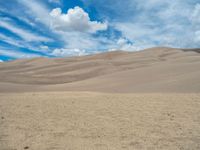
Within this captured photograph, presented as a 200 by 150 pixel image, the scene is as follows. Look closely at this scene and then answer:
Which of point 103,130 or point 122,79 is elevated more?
point 122,79

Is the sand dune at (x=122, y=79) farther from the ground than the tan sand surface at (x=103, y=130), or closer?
farther from the ground

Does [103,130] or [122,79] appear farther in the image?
[122,79]

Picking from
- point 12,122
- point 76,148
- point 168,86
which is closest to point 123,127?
point 76,148

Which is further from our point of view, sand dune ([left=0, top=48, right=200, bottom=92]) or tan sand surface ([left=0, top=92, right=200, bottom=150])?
sand dune ([left=0, top=48, right=200, bottom=92])

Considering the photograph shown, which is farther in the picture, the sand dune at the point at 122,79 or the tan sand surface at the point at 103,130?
the sand dune at the point at 122,79

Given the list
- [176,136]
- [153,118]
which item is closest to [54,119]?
[153,118]

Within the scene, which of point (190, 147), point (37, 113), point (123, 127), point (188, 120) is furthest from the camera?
point (37, 113)

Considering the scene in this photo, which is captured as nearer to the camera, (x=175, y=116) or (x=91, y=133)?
(x=91, y=133)

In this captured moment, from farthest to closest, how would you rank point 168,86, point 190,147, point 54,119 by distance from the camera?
point 168,86, point 54,119, point 190,147

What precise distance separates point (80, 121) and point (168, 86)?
35.8 feet

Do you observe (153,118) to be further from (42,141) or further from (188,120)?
(42,141)

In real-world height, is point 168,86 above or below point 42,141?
above

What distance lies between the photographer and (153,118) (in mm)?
6734

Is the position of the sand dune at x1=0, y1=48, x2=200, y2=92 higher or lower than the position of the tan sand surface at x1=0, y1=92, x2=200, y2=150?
higher
